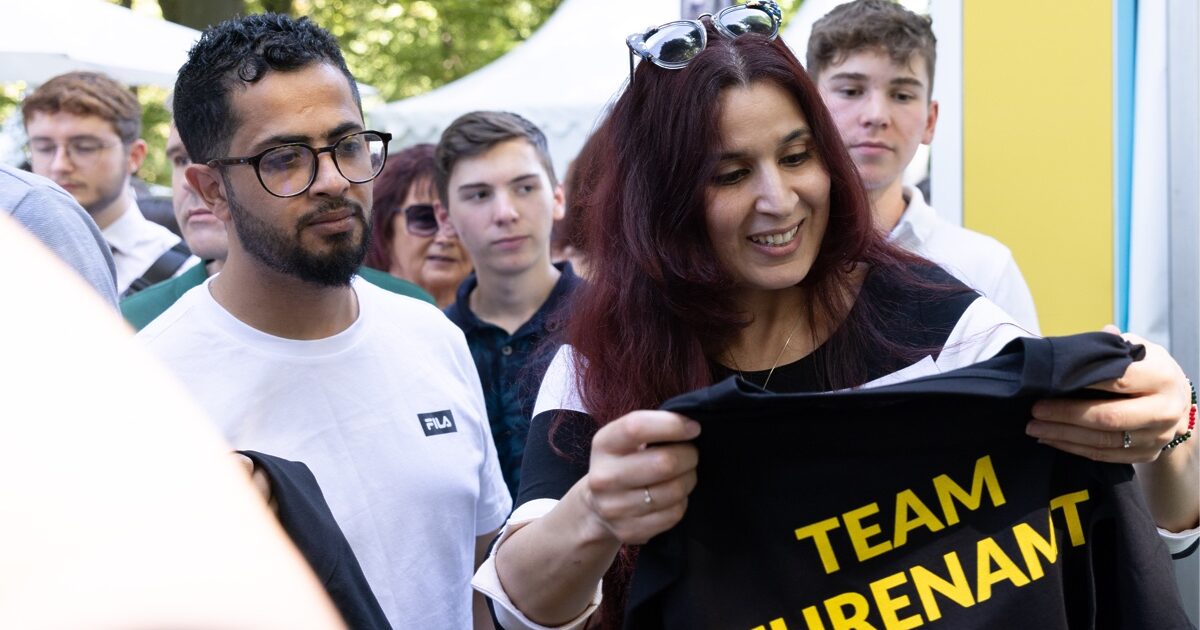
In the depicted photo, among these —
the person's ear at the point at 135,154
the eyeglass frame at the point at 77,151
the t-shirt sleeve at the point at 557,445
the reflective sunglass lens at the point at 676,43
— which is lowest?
the t-shirt sleeve at the point at 557,445

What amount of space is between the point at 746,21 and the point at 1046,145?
2.02 meters

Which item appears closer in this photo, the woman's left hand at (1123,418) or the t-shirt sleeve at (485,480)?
the woman's left hand at (1123,418)

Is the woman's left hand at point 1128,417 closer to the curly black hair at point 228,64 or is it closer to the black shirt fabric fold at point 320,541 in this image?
the black shirt fabric fold at point 320,541

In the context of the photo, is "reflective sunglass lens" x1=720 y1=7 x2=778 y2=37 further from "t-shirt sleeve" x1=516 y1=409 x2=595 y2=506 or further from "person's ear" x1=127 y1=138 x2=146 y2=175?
"person's ear" x1=127 y1=138 x2=146 y2=175

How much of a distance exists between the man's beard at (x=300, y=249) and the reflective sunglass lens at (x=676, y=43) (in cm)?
73

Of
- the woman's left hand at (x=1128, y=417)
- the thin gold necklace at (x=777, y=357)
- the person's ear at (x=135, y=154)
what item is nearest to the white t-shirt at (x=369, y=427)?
the thin gold necklace at (x=777, y=357)

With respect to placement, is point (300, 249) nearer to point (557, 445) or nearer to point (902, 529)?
point (557, 445)

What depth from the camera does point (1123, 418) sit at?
6.04ft

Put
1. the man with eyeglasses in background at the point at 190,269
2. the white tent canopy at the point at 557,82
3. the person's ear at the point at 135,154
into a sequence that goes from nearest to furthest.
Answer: the man with eyeglasses in background at the point at 190,269 → the person's ear at the point at 135,154 → the white tent canopy at the point at 557,82

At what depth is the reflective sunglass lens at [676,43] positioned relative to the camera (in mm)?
2312

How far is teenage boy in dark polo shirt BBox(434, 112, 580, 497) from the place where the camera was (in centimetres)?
393

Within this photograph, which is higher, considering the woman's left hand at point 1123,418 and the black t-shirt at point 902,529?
the woman's left hand at point 1123,418

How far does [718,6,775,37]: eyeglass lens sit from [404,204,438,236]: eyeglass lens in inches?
110

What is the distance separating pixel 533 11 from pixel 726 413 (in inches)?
670
